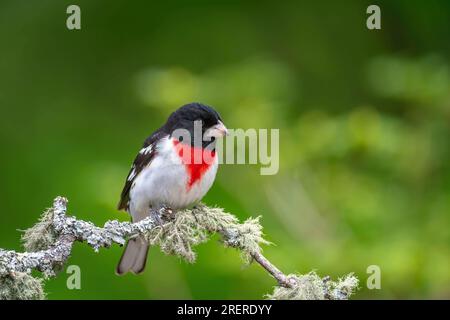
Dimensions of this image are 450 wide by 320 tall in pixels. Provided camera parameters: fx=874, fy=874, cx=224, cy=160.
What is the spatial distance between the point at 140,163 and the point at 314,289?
6.62ft

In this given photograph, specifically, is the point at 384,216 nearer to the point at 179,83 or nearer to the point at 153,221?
the point at 179,83

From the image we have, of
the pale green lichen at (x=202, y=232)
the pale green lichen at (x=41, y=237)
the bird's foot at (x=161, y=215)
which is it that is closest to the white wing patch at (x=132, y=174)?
the bird's foot at (x=161, y=215)

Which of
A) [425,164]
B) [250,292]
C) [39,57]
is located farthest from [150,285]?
[39,57]

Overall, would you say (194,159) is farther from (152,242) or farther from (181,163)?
(152,242)

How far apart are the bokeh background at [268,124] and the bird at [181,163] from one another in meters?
0.80

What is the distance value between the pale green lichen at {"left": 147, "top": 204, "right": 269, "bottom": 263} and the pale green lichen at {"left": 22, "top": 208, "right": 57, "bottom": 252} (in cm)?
50

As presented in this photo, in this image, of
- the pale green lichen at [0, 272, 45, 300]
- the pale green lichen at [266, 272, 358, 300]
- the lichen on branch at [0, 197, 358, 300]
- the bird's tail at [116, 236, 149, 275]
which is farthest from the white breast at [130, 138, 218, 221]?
the pale green lichen at [0, 272, 45, 300]

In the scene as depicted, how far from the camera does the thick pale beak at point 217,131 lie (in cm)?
460

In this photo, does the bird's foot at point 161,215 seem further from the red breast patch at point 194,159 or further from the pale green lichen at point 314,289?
the pale green lichen at point 314,289

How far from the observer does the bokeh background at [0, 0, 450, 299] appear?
561cm

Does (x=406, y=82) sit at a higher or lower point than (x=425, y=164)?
higher

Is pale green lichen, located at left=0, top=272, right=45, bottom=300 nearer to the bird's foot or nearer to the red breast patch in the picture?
the bird's foot

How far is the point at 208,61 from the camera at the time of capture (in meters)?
7.66

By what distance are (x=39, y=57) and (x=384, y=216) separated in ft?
11.1
